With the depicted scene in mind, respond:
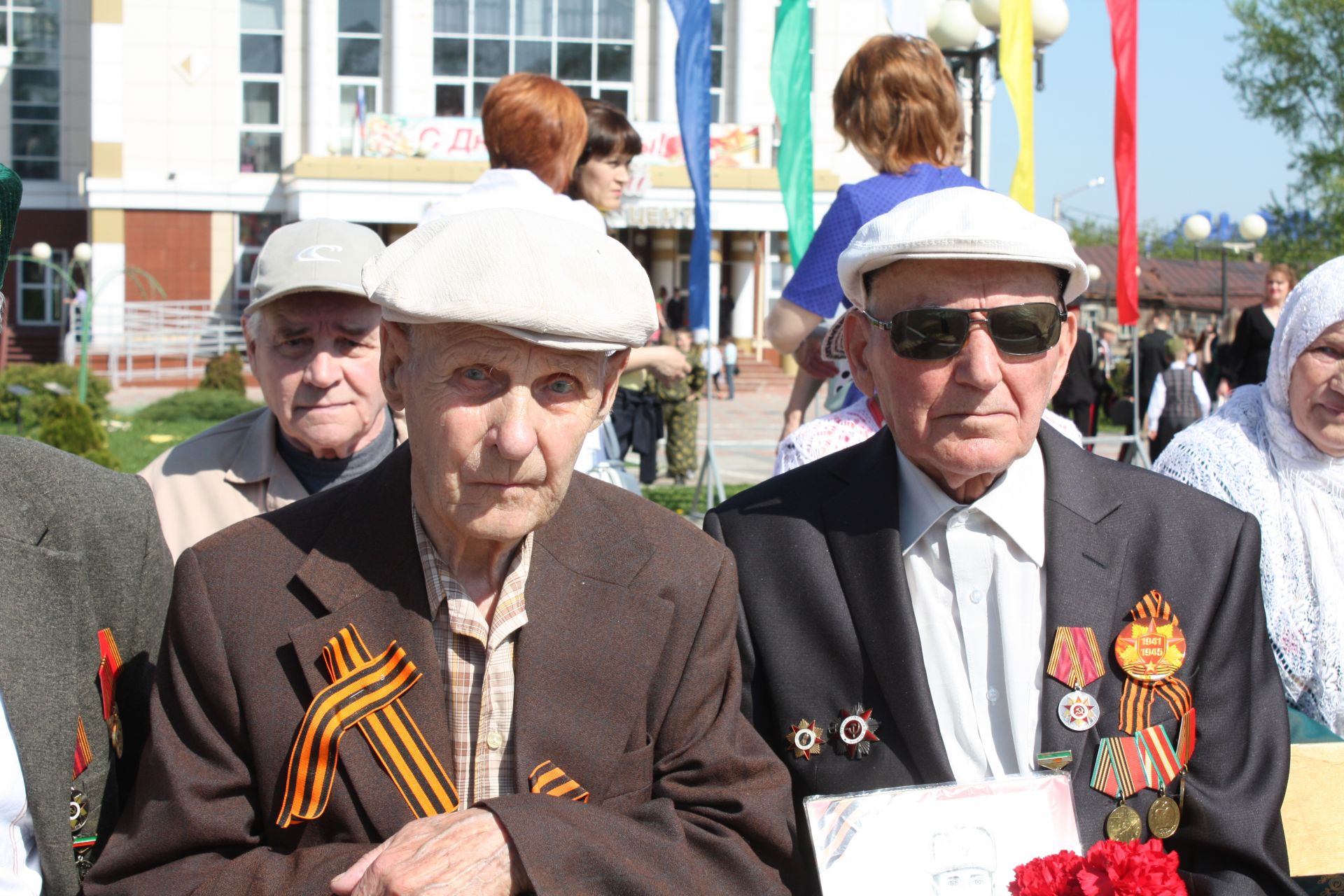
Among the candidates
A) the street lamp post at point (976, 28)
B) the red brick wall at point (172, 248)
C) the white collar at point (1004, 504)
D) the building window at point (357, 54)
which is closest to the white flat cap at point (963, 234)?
the white collar at point (1004, 504)

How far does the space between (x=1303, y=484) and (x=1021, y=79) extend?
492 cm

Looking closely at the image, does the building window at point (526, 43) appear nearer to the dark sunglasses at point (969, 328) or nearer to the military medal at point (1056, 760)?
the dark sunglasses at point (969, 328)

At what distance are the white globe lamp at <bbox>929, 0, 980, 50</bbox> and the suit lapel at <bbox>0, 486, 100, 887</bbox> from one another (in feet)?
33.4

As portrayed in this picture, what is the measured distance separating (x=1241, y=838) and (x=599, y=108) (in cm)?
307

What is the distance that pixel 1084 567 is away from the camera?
244 cm

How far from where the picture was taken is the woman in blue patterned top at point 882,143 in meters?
3.86

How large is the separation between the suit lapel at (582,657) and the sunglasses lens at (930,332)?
607mm

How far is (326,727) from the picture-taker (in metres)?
2.06

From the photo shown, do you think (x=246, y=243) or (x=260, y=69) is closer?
(x=246, y=243)

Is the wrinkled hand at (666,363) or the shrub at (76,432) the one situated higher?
the wrinkled hand at (666,363)

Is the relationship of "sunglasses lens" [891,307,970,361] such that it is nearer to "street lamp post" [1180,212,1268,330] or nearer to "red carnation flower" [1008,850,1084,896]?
"red carnation flower" [1008,850,1084,896]

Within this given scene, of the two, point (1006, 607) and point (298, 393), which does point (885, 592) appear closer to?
point (1006, 607)

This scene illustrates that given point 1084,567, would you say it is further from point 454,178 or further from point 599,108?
point 454,178

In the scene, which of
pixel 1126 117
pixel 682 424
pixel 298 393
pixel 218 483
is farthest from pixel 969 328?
pixel 682 424
